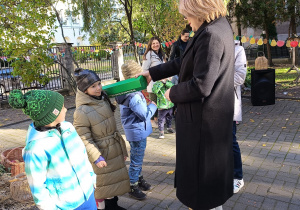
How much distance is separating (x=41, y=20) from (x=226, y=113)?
7.72m

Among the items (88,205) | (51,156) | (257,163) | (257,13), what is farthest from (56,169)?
(257,13)

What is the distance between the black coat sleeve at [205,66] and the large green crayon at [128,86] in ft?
2.32

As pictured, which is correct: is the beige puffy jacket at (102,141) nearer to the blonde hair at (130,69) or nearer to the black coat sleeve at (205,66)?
the blonde hair at (130,69)

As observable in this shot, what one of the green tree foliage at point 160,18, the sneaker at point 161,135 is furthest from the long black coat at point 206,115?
the green tree foliage at point 160,18

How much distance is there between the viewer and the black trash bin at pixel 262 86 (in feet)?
26.4

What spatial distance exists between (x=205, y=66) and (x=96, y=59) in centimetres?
1325

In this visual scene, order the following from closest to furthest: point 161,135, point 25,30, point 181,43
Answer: point 161,135, point 181,43, point 25,30

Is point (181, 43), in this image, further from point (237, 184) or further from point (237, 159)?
point (237, 184)

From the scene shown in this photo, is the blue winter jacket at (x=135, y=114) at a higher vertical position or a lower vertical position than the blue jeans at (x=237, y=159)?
higher

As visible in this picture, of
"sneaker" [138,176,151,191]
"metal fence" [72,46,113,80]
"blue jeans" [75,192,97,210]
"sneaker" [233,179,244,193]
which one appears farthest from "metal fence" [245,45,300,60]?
Result: "blue jeans" [75,192,97,210]

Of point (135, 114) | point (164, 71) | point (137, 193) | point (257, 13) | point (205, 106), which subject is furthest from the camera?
point (257, 13)

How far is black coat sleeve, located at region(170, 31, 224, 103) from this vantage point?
1.80 m

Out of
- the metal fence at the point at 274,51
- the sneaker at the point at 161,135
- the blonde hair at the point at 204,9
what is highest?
the metal fence at the point at 274,51

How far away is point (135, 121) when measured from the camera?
134 inches
